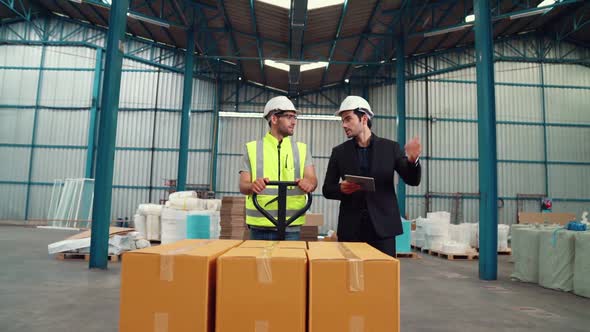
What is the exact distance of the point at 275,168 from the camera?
304cm

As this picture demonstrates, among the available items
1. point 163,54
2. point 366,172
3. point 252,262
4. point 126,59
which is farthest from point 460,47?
point 252,262

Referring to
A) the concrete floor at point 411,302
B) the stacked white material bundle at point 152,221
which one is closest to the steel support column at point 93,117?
the stacked white material bundle at point 152,221

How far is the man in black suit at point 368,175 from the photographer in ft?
9.13

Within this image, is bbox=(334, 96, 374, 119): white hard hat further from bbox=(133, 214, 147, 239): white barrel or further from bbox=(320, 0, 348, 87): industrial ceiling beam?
bbox=(133, 214, 147, 239): white barrel

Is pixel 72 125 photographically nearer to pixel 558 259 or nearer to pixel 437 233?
pixel 437 233

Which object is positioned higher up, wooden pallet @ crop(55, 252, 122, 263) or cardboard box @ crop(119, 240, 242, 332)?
cardboard box @ crop(119, 240, 242, 332)

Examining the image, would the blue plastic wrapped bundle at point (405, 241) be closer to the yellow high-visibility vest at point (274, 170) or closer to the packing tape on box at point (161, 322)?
the yellow high-visibility vest at point (274, 170)

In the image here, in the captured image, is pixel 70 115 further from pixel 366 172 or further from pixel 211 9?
pixel 366 172

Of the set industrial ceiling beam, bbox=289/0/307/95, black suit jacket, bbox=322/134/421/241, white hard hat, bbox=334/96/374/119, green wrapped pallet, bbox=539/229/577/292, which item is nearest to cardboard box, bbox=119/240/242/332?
black suit jacket, bbox=322/134/421/241

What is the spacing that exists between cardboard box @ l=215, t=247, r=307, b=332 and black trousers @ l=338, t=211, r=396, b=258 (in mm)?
1339

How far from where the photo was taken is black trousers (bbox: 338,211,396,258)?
2.78 metres

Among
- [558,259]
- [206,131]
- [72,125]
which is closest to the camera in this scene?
[558,259]

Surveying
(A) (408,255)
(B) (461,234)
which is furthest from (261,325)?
(B) (461,234)

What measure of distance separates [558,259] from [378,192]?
579 centimetres
